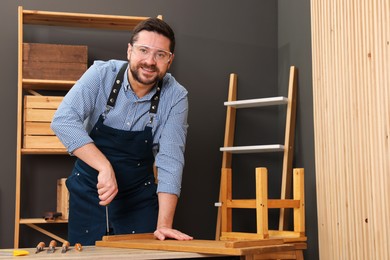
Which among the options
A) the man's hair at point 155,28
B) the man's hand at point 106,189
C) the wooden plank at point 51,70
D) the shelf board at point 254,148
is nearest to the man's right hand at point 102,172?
the man's hand at point 106,189

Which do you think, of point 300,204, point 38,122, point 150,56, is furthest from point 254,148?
point 150,56

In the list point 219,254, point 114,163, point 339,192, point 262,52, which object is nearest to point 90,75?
point 114,163

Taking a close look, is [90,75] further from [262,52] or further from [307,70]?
[262,52]

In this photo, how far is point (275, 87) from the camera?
4.89 m

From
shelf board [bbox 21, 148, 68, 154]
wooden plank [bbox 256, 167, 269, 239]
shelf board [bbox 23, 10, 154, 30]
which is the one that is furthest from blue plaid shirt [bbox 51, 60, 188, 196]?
shelf board [bbox 23, 10, 154, 30]

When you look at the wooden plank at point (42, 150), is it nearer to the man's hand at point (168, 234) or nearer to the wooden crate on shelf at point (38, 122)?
the wooden crate on shelf at point (38, 122)

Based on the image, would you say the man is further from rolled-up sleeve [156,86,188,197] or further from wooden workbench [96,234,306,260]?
wooden workbench [96,234,306,260]

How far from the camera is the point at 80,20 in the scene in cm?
434

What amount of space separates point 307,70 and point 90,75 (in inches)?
69.9

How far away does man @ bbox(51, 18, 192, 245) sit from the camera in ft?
9.53

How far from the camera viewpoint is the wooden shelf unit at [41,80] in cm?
412

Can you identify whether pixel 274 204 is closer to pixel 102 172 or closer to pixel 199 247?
pixel 102 172

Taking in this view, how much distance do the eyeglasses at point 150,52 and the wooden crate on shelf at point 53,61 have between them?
142 cm

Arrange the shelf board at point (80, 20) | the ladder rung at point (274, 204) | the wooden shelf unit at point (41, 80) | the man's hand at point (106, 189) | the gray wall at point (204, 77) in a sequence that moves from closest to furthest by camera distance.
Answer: the man's hand at point (106, 189), the ladder rung at point (274, 204), the wooden shelf unit at point (41, 80), the shelf board at point (80, 20), the gray wall at point (204, 77)
